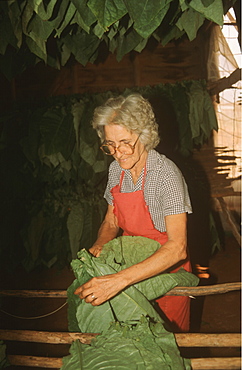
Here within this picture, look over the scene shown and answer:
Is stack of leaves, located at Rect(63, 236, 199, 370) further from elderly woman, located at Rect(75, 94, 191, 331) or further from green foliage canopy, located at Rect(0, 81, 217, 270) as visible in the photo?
green foliage canopy, located at Rect(0, 81, 217, 270)

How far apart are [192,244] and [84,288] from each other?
12.9 feet

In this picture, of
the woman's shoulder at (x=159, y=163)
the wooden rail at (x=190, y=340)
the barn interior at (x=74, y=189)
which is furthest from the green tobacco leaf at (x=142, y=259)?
the barn interior at (x=74, y=189)

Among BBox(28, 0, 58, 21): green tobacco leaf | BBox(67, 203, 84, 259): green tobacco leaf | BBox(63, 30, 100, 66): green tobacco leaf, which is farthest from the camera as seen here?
BBox(67, 203, 84, 259): green tobacco leaf

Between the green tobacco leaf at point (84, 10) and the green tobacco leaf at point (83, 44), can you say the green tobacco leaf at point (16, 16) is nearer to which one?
the green tobacco leaf at point (84, 10)

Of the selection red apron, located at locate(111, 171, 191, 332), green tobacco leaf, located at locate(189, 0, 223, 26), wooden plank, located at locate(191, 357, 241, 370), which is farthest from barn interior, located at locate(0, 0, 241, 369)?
green tobacco leaf, located at locate(189, 0, 223, 26)

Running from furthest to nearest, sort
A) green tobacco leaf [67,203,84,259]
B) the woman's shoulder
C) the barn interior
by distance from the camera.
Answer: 1. green tobacco leaf [67,203,84,259]
2. the barn interior
3. the woman's shoulder

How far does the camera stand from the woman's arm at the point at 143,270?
142 centimetres

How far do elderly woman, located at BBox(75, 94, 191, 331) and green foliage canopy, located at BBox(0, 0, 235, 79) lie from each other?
1.16 feet

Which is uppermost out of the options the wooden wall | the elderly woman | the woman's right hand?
the wooden wall

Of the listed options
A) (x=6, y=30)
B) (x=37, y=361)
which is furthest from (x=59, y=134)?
(x=37, y=361)

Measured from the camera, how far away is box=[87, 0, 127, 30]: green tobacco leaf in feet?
3.48

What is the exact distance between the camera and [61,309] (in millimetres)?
4340

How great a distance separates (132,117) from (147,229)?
24.2 inches

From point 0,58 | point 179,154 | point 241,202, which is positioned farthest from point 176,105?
point 241,202
